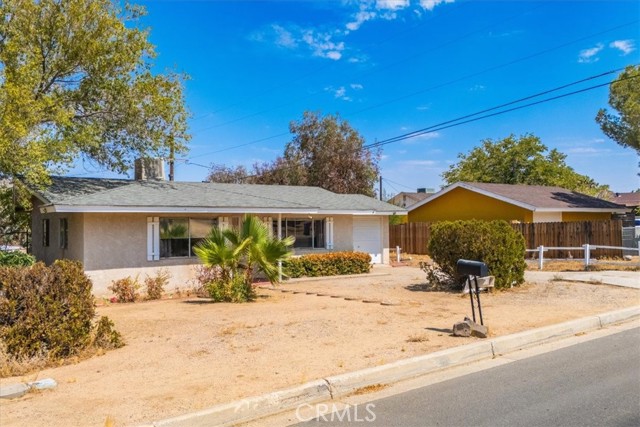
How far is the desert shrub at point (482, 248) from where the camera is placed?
44.9 feet

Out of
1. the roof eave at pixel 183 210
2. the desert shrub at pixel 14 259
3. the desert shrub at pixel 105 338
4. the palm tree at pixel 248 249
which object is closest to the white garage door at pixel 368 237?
the roof eave at pixel 183 210

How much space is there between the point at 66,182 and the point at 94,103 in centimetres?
339

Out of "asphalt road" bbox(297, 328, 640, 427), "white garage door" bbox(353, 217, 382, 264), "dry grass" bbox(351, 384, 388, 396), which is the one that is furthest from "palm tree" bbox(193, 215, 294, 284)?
"white garage door" bbox(353, 217, 382, 264)

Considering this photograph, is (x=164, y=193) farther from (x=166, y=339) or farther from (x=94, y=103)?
(x=166, y=339)

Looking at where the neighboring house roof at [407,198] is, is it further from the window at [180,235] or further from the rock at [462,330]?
the rock at [462,330]

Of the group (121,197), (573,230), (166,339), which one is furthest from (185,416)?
(573,230)

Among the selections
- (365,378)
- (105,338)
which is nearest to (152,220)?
(105,338)

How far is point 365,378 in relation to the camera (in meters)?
6.22

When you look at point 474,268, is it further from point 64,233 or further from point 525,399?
point 64,233

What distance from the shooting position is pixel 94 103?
16781mm

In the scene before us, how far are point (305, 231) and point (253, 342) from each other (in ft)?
42.6

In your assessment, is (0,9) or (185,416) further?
(0,9)

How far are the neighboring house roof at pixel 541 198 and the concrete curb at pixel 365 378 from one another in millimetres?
19599

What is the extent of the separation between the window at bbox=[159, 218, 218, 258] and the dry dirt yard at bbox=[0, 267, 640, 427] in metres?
3.25
